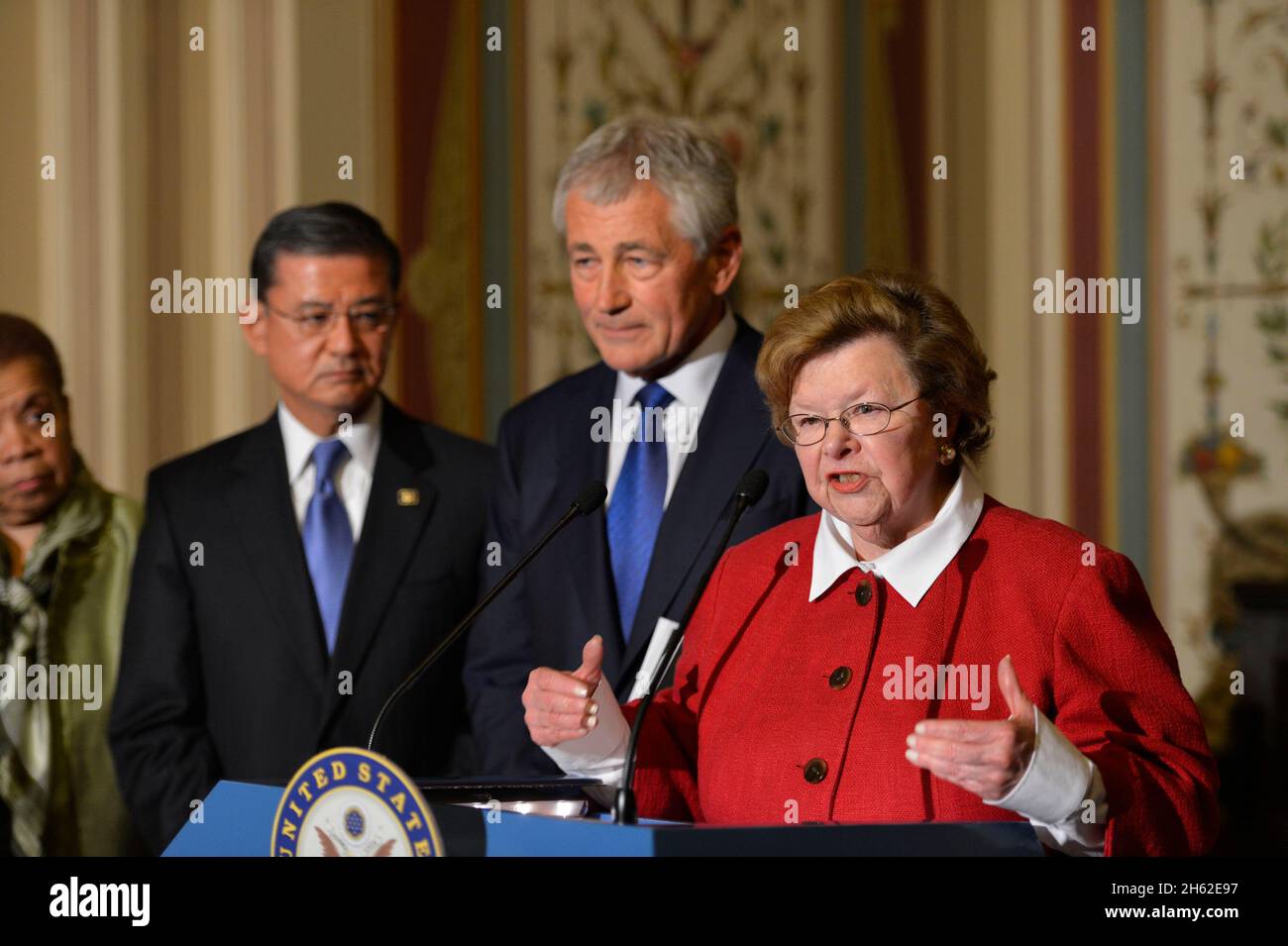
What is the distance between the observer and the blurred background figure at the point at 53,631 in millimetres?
3789

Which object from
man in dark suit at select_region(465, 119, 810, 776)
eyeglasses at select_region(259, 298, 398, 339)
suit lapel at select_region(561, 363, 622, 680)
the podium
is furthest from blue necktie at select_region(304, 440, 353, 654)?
the podium

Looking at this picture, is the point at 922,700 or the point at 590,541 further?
the point at 590,541

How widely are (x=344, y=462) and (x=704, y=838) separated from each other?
1.92 meters

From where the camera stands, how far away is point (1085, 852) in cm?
193

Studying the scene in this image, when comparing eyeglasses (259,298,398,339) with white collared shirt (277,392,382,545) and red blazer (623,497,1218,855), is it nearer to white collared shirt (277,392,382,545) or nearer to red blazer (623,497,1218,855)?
white collared shirt (277,392,382,545)

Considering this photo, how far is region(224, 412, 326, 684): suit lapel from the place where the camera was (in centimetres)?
330

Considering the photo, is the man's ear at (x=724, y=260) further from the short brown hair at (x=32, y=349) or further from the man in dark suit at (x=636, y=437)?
the short brown hair at (x=32, y=349)

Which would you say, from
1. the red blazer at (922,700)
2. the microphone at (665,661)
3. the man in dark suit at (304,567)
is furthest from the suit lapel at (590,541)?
the microphone at (665,661)

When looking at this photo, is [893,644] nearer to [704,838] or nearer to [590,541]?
[704,838]

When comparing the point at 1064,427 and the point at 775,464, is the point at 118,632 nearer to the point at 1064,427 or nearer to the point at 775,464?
the point at 775,464

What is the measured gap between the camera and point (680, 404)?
10.1 ft

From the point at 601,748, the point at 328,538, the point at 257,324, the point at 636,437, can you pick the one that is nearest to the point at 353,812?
the point at 601,748

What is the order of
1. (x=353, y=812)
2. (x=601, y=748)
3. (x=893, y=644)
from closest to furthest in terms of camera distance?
1. (x=353, y=812)
2. (x=893, y=644)
3. (x=601, y=748)
